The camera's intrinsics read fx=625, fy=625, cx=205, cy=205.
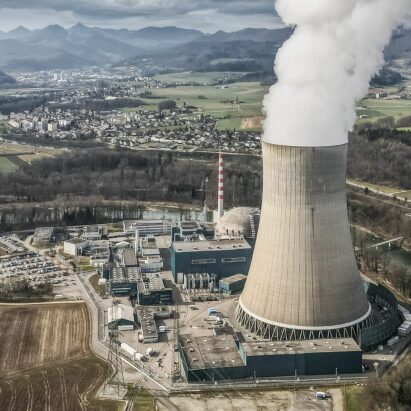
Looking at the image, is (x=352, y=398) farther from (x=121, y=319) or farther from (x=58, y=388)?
(x=121, y=319)

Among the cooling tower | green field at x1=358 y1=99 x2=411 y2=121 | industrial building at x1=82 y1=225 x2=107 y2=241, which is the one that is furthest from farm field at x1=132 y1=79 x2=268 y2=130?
the cooling tower

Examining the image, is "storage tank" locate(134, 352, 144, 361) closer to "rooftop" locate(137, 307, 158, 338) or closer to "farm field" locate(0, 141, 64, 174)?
"rooftop" locate(137, 307, 158, 338)

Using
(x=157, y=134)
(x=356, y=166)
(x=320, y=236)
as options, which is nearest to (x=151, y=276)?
(x=320, y=236)

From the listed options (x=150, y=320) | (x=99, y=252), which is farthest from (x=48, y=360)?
(x=99, y=252)

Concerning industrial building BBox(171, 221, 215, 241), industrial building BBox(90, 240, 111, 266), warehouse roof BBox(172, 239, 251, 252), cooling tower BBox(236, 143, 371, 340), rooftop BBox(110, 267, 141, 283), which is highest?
cooling tower BBox(236, 143, 371, 340)

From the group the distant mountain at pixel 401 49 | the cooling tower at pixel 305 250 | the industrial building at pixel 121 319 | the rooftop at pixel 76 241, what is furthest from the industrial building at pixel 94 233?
the distant mountain at pixel 401 49

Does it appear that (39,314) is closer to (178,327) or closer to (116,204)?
(178,327)
